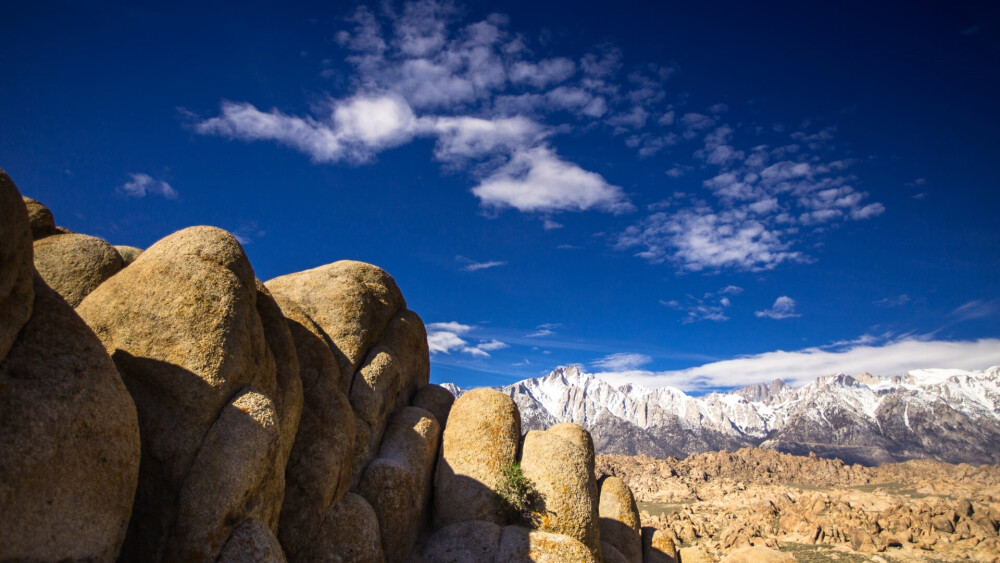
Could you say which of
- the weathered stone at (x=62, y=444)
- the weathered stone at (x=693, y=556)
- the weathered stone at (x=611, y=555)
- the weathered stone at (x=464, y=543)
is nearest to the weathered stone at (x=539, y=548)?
the weathered stone at (x=464, y=543)

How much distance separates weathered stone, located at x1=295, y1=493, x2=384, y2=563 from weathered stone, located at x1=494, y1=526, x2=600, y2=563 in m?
6.03

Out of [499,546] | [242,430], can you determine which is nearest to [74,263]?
[242,430]

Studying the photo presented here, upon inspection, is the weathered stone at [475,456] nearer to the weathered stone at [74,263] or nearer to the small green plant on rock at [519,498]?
the small green plant on rock at [519,498]

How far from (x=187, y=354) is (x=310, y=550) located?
9.06 metres

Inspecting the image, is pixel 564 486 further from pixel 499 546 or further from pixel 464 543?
pixel 464 543

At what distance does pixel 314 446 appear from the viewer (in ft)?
70.3

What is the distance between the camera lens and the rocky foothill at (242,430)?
39.2 ft

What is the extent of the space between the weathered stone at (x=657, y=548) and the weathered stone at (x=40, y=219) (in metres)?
38.4

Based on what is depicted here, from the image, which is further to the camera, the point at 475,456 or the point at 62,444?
the point at 475,456

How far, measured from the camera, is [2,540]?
10.4 m

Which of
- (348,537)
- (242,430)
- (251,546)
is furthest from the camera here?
(348,537)

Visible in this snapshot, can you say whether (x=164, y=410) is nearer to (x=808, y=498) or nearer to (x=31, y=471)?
(x=31, y=471)

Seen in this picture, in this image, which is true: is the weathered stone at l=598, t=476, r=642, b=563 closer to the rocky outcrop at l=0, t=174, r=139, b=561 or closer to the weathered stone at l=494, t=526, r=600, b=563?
the weathered stone at l=494, t=526, r=600, b=563

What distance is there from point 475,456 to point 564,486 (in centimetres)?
507
